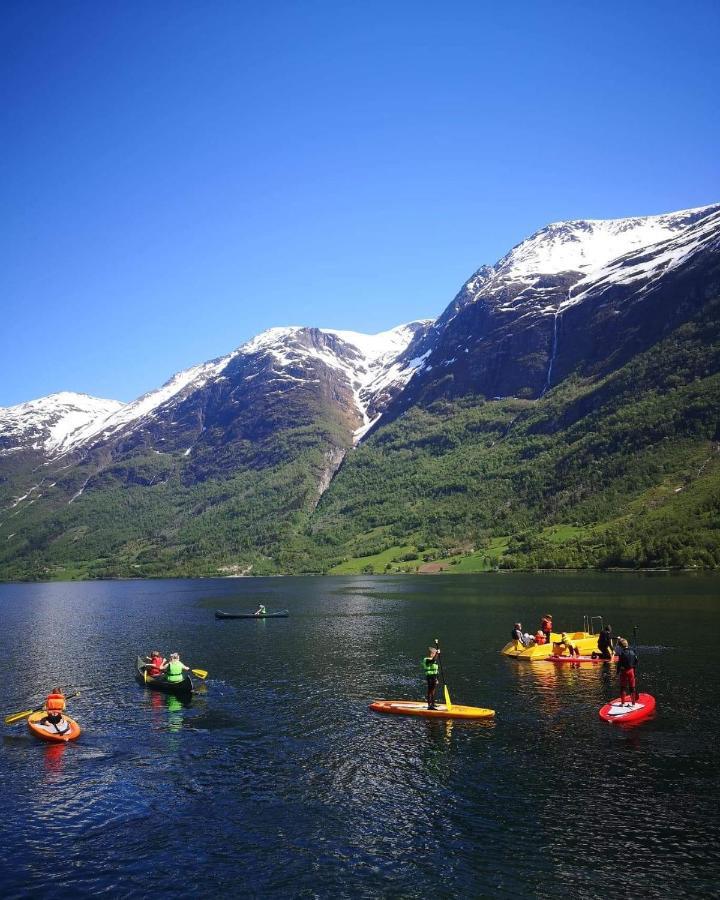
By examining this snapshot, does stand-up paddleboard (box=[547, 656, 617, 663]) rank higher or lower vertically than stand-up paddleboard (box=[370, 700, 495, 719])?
lower

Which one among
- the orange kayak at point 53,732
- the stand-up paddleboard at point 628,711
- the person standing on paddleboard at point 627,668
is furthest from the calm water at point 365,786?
the person standing on paddleboard at point 627,668

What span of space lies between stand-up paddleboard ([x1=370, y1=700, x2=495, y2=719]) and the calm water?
3.93 feet

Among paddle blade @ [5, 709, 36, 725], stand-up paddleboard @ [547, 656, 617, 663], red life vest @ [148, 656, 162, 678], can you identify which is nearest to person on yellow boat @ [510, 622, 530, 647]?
stand-up paddleboard @ [547, 656, 617, 663]

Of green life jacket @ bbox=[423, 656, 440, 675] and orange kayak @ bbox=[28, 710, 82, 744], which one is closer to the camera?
orange kayak @ bbox=[28, 710, 82, 744]

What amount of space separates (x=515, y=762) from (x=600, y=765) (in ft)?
15.5

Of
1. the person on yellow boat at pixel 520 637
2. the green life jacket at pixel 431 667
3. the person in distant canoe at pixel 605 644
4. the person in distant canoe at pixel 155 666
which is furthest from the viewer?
the person on yellow boat at pixel 520 637

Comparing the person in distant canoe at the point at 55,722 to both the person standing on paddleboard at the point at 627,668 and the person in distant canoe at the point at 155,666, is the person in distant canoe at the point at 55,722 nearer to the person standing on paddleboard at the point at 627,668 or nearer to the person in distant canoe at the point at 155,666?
the person in distant canoe at the point at 155,666

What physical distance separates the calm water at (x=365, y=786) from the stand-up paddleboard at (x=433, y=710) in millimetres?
1198

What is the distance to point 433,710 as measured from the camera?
49.0 meters

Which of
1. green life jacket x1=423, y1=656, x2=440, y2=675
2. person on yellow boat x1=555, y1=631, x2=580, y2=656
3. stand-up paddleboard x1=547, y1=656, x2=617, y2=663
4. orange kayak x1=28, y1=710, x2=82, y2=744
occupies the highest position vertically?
green life jacket x1=423, y1=656, x2=440, y2=675

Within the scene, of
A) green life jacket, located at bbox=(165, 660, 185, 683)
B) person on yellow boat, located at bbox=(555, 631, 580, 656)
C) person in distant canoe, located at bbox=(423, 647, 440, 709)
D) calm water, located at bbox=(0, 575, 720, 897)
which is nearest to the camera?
calm water, located at bbox=(0, 575, 720, 897)

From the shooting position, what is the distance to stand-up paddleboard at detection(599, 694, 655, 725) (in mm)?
45281

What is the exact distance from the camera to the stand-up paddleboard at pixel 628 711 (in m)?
45.3

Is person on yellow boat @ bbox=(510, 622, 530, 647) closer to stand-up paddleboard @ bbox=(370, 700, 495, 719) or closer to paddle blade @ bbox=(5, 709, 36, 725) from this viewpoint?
stand-up paddleboard @ bbox=(370, 700, 495, 719)
